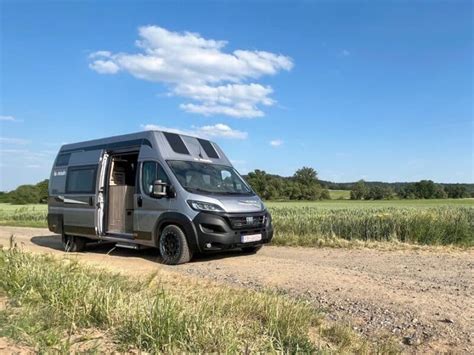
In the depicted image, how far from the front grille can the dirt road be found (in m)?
0.74

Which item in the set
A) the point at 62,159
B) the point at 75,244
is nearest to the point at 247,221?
the point at 75,244

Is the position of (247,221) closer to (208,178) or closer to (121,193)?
(208,178)

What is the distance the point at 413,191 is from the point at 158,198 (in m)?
71.8

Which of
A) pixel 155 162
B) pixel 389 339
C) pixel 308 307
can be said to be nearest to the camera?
pixel 389 339

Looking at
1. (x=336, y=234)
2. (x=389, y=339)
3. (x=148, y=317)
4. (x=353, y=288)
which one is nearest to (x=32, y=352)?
(x=148, y=317)

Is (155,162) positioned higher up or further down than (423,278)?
higher up

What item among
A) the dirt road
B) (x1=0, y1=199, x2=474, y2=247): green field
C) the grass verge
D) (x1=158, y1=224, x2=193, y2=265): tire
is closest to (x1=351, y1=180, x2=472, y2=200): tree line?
(x1=0, y1=199, x2=474, y2=247): green field

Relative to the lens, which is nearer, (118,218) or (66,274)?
(66,274)

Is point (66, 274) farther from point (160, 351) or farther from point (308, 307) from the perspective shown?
point (308, 307)

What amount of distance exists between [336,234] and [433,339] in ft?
29.9

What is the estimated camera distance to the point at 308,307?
5.39 meters

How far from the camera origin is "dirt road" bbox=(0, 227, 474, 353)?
533 cm

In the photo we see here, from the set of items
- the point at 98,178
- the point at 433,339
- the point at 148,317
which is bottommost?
the point at 433,339

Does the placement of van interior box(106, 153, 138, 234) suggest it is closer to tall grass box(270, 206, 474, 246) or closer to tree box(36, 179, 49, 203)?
tall grass box(270, 206, 474, 246)
